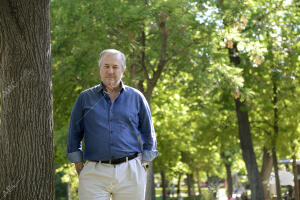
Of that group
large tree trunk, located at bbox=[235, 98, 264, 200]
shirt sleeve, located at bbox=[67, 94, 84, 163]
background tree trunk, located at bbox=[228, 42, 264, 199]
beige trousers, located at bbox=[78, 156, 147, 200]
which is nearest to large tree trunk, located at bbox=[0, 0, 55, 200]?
shirt sleeve, located at bbox=[67, 94, 84, 163]

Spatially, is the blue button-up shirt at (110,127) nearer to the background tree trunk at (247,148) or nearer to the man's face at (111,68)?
the man's face at (111,68)

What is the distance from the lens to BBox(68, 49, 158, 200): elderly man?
4094 mm

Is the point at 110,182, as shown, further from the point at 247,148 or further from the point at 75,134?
the point at 247,148

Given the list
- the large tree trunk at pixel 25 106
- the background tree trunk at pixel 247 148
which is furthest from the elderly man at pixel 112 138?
the background tree trunk at pixel 247 148

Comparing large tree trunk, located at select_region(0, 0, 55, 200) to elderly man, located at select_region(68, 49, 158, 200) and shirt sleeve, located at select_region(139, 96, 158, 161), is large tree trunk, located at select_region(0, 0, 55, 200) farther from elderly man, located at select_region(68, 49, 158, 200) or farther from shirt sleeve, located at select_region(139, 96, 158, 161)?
shirt sleeve, located at select_region(139, 96, 158, 161)

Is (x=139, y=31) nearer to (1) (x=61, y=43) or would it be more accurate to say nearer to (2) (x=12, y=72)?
(1) (x=61, y=43)

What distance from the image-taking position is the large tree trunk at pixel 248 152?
704 inches

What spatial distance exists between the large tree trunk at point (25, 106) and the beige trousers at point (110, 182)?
2.57 ft

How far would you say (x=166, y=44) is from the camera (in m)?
13.5

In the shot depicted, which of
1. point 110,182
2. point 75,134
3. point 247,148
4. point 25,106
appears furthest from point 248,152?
point 110,182

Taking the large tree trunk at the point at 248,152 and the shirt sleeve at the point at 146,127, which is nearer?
the shirt sleeve at the point at 146,127

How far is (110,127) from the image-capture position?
4.16m

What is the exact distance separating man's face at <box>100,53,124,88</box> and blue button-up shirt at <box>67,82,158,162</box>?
10 cm

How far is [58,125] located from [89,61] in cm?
368
